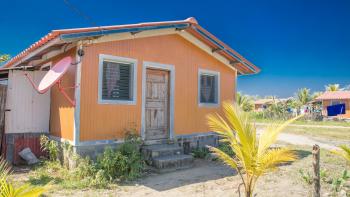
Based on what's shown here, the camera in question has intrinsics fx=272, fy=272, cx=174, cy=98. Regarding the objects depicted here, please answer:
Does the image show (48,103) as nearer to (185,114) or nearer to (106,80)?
(106,80)

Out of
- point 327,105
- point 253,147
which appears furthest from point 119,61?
point 327,105

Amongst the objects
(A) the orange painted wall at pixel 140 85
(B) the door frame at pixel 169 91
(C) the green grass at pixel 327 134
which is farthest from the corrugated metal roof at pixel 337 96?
(B) the door frame at pixel 169 91

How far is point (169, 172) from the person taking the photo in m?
7.27

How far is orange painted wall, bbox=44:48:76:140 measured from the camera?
711cm

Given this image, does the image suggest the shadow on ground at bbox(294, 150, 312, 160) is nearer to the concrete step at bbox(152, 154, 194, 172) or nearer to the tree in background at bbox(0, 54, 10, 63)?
the concrete step at bbox(152, 154, 194, 172)

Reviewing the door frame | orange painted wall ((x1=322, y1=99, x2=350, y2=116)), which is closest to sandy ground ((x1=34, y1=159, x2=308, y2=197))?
the door frame

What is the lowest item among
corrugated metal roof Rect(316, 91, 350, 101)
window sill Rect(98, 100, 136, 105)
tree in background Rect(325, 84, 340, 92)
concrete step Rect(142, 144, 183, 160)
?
concrete step Rect(142, 144, 183, 160)

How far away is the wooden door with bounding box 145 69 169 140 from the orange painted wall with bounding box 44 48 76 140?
228 cm

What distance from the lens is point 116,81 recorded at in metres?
7.73

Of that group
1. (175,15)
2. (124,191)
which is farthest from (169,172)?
(175,15)

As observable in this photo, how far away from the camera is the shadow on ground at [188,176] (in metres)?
6.20

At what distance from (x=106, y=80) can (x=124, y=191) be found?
3.18 metres

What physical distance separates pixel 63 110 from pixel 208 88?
5.26 metres

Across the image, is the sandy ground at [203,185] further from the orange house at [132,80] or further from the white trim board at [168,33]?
the white trim board at [168,33]
